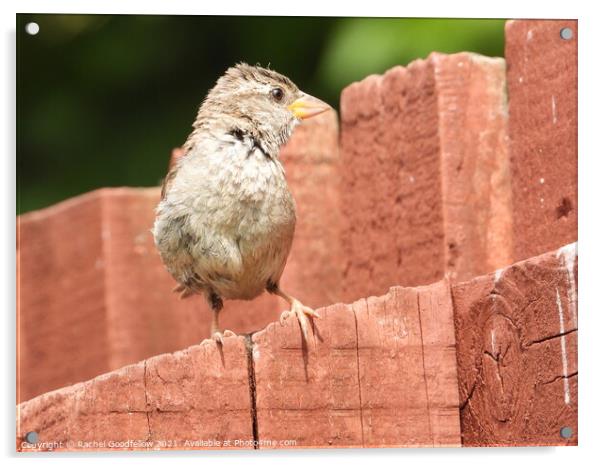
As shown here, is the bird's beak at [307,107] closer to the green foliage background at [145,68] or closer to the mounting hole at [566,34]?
the green foliage background at [145,68]

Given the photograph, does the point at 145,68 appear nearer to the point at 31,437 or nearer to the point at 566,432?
the point at 31,437

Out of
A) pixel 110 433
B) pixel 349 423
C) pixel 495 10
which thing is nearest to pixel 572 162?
pixel 495 10

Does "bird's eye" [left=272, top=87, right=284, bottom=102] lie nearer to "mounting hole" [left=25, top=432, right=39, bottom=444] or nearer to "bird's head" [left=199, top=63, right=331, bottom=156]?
"bird's head" [left=199, top=63, right=331, bottom=156]

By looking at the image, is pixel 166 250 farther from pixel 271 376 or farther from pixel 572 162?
pixel 572 162

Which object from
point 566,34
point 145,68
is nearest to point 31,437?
point 145,68

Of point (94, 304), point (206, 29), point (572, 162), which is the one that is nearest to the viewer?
point (572, 162)

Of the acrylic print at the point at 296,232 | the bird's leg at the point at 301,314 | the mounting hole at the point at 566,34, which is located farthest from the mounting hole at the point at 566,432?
the mounting hole at the point at 566,34
